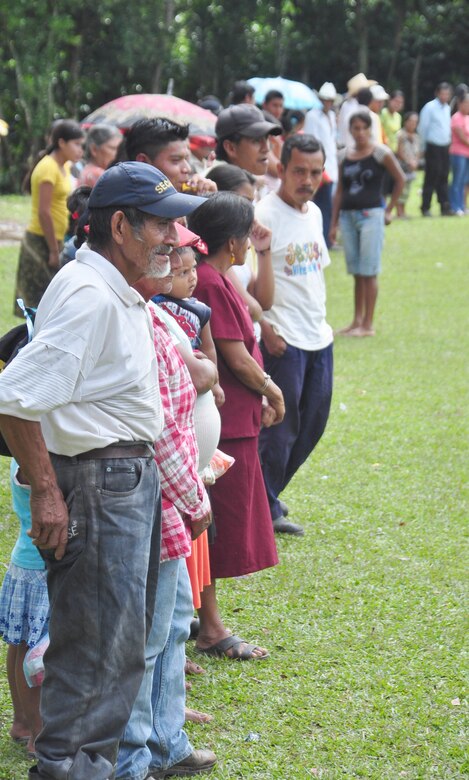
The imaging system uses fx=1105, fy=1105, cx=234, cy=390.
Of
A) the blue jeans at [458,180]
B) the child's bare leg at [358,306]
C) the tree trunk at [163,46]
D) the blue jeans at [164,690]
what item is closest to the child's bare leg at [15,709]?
the blue jeans at [164,690]

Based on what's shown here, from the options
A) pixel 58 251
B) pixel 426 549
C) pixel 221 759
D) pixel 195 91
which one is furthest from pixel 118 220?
pixel 195 91

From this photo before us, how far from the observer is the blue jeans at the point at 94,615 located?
2832 mm

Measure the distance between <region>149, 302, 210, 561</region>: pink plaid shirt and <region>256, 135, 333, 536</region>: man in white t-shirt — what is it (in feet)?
6.78

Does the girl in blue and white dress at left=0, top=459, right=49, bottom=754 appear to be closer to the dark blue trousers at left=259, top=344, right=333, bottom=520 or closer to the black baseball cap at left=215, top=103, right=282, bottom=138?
the dark blue trousers at left=259, top=344, right=333, bottom=520

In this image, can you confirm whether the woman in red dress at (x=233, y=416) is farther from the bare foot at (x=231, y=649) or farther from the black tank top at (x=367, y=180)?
the black tank top at (x=367, y=180)

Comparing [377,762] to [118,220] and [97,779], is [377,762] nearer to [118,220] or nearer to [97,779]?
[97,779]

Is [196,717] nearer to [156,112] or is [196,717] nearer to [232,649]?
[232,649]

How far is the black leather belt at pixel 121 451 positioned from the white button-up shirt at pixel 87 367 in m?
0.02

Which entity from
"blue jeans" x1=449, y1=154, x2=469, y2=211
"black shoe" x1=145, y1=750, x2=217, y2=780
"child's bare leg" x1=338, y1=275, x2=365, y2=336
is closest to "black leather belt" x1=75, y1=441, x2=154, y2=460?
"black shoe" x1=145, y1=750, x2=217, y2=780

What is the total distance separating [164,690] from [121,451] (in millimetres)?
962

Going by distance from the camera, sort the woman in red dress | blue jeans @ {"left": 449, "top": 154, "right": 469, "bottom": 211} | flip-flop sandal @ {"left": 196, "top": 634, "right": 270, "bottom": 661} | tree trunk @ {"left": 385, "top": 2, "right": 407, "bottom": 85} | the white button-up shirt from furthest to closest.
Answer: tree trunk @ {"left": 385, "top": 2, "right": 407, "bottom": 85} < blue jeans @ {"left": 449, "top": 154, "right": 469, "bottom": 211} < flip-flop sandal @ {"left": 196, "top": 634, "right": 270, "bottom": 661} < the woman in red dress < the white button-up shirt

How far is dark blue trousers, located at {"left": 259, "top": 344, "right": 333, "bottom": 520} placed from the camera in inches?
215

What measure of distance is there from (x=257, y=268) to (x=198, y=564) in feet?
5.35

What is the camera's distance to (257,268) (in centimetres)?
507
